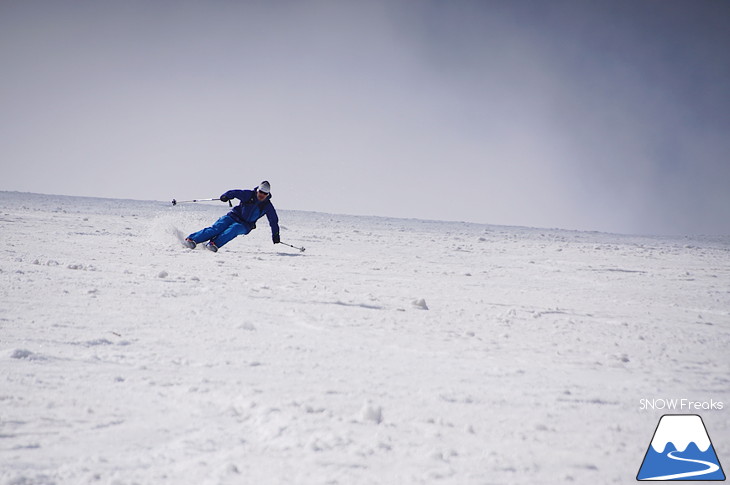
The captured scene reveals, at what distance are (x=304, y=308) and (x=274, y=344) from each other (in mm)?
1440

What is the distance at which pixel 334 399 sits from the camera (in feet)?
9.04

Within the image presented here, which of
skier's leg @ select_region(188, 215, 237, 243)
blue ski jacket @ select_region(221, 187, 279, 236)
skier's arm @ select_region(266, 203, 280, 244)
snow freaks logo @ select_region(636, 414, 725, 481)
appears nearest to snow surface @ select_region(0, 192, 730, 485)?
snow freaks logo @ select_region(636, 414, 725, 481)

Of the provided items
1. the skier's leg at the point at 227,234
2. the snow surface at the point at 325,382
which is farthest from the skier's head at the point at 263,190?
the snow surface at the point at 325,382

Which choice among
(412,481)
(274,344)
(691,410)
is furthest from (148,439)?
(691,410)

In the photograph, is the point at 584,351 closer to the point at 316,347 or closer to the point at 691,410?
the point at 691,410

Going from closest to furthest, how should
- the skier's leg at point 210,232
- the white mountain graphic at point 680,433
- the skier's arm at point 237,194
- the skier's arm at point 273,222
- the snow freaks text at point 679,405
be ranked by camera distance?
1. the white mountain graphic at point 680,433
2. the snow freaks text at point 679,405
3. the skier's arm at point 237,194
4. the skier's leg at point 210,232
5. the skier's arm at point 273,222

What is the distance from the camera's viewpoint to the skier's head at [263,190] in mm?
10930

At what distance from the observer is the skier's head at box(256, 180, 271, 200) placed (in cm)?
1093

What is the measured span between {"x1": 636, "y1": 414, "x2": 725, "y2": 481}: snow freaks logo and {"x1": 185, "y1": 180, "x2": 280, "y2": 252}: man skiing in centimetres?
914

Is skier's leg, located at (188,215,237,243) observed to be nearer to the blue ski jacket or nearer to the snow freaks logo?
the blue ski jacket

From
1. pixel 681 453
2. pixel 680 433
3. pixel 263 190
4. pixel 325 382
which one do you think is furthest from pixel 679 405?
pixel 263 190

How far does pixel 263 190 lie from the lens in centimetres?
1095

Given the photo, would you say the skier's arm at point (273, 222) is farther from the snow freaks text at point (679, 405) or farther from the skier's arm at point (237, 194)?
the snow freaks text at point (679, 405)

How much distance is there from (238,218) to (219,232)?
1.63ft
